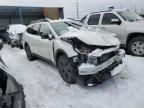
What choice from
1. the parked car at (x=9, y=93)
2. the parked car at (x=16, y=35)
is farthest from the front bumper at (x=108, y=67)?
the parked car at (x=16, y=35)

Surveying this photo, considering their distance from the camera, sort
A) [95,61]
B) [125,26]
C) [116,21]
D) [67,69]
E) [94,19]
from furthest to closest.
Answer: [94,19] → [116,21] → [125,26] → [67,69] → [95,61]

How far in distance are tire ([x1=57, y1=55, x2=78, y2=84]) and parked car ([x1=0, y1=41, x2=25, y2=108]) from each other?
6.71ft

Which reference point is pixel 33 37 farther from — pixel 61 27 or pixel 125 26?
pixel 125 26

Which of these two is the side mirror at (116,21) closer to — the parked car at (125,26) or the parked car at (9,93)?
the parked car at (125,26)

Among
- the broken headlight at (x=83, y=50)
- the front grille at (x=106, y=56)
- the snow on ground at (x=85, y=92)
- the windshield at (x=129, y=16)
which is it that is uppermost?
the windshield at (x=129, y=16)

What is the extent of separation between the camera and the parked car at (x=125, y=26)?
7.15m

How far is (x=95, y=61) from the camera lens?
14.9 ft

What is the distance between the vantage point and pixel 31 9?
789 inches

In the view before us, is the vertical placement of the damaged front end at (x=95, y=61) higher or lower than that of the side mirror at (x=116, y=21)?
lower

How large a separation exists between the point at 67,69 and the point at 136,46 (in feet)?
10.7

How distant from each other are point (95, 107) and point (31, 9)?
17.4m

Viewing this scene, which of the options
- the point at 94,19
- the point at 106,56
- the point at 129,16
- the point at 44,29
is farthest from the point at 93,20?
the point at 106,56

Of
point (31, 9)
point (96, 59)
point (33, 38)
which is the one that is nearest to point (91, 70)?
point (96, 59)

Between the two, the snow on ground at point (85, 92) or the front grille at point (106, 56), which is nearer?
the snow on ground at point (85, 92)
